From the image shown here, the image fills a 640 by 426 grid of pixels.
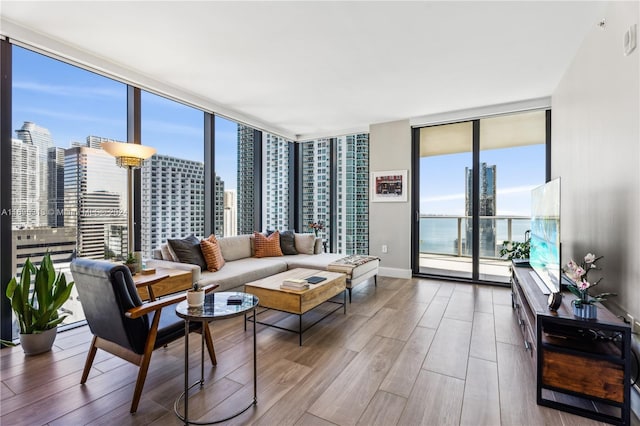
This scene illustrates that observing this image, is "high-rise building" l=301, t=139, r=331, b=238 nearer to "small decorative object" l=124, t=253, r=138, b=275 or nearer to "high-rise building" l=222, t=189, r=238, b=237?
"high-rise building" l=222, t=189, r=238, b=237

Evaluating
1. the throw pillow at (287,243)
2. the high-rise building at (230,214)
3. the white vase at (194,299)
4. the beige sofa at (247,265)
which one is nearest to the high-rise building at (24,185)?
the beige sofa at (247,265)

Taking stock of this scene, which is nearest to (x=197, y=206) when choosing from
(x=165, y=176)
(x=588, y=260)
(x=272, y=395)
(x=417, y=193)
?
(x=165, y=176)

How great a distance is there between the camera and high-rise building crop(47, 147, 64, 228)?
2730mm

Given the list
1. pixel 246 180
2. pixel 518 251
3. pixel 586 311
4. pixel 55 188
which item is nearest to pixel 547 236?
pixel 586 311

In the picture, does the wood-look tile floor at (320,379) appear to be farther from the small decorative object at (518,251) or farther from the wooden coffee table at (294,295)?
the small decorative object at (518,251)

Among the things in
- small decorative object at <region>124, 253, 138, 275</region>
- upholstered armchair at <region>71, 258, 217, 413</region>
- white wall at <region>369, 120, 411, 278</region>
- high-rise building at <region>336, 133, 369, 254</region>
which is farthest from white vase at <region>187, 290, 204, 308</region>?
high-rise building at <region>336, 133, 369, 254</region>

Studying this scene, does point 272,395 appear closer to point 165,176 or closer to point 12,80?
point 165,176

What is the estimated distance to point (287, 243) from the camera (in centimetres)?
466

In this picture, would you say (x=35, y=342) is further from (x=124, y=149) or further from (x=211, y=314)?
(x=211, y=314)

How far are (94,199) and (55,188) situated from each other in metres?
0.32

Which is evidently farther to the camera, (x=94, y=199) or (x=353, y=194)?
(x=353, y=194)

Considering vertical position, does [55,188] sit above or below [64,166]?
below

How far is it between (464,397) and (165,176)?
12.4 ft

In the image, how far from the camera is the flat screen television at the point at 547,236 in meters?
2.10
